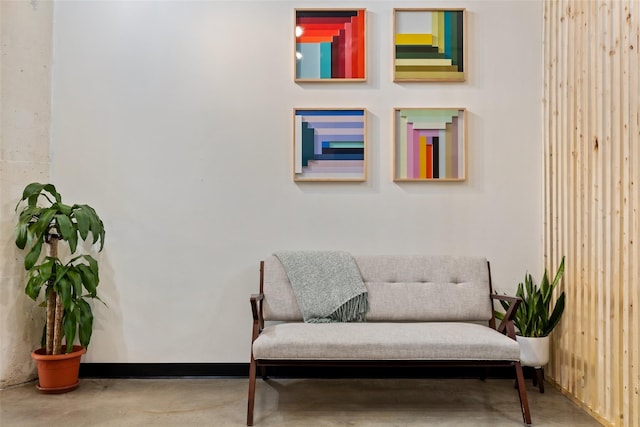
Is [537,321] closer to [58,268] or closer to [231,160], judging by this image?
[231,160]

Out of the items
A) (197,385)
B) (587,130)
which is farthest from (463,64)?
(197,385)

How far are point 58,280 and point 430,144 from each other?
2589 millimetres

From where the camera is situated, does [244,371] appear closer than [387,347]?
No

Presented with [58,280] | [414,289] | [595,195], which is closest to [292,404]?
[414,289]

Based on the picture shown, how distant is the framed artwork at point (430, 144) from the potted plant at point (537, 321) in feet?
3.01

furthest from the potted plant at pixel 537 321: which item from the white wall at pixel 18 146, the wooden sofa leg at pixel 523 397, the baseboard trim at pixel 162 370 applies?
the white wall at pixel 18 146

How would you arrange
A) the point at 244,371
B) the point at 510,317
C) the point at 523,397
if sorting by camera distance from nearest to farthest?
1. the point at 523,397
2. the point at 510,317
3. the point at 244,371

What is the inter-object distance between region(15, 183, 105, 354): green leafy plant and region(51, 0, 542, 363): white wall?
0.93 feet

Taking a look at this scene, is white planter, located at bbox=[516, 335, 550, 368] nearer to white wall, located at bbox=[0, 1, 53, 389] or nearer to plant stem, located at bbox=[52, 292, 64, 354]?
plant stem, located at bbox=[52, 292, 64, 354]

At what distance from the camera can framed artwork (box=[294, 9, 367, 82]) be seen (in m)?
3.52

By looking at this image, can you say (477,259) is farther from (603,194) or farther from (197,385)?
(197,385)

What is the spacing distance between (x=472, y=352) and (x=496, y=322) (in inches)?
34.4

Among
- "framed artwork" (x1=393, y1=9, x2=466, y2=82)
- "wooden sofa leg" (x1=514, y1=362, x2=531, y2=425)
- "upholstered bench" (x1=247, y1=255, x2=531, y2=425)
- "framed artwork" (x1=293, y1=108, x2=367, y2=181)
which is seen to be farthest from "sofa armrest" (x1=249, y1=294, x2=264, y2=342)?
"framed artwork" (x1=393, y1=9, x2=466, y2=82)

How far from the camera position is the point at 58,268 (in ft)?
10.3
